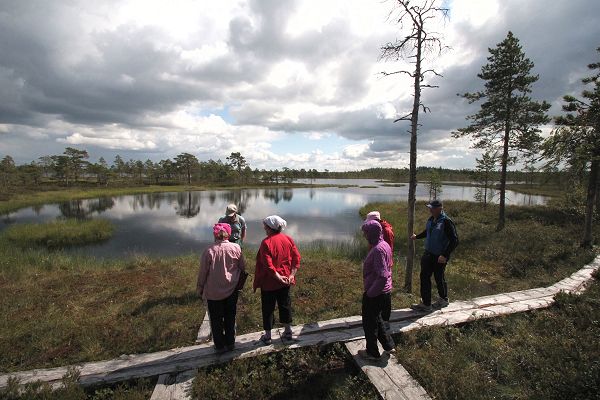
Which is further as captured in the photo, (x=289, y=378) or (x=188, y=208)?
(x=188, y=208)

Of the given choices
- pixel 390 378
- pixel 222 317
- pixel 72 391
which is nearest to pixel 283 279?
pixel 222 317

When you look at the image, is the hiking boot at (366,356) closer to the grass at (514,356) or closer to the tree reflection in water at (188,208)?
the grass at (514,356)

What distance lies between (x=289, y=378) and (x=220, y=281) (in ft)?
5.57

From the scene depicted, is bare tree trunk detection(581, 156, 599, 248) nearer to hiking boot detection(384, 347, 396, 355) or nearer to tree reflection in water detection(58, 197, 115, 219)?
hiking boot detection(384, 347, 396, 355)

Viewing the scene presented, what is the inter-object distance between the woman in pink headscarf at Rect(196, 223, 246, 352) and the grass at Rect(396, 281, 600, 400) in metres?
2.69

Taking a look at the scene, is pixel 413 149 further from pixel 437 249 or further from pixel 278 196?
pixel 278 196

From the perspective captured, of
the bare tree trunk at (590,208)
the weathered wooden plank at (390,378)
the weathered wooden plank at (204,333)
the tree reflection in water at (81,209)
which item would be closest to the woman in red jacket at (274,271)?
the weathered wooden plank at (204,333)

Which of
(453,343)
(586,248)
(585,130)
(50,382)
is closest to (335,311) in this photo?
(453,343)

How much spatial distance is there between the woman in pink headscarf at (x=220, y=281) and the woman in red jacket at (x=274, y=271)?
1.19ft

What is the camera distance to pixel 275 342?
15.4 feet

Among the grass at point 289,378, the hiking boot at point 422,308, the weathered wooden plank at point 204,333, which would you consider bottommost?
the weathered wooden plank at point 204,333

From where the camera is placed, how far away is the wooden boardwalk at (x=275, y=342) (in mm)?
4012

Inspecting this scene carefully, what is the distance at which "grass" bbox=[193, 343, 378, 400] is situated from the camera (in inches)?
146

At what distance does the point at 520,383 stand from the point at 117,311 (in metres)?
7.73
